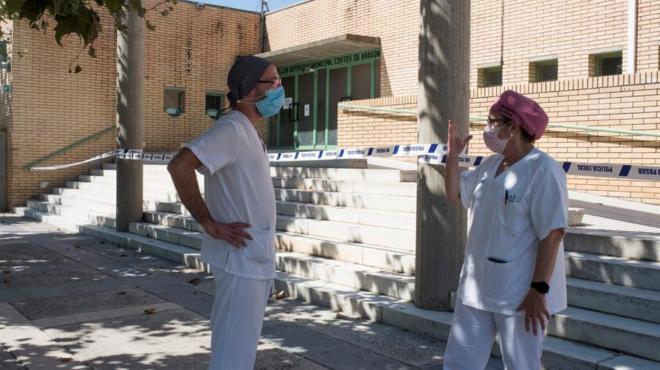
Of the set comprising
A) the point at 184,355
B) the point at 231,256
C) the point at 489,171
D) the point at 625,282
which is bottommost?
the point at 184,355

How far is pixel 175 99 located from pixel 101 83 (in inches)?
82.9

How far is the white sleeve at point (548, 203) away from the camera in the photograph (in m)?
2.91

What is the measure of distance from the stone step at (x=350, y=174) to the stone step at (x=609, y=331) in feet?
15.5

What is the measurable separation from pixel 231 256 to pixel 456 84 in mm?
3693

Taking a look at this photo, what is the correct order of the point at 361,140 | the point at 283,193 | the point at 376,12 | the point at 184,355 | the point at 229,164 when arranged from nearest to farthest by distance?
the point at 229,164 < the point at 184,355 < the point at 283,193 < the point at 361,140 < the point at 376,12

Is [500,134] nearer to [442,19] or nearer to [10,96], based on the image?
[442,19]

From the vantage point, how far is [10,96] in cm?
1664

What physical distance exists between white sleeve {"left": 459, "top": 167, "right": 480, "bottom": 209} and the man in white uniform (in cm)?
105

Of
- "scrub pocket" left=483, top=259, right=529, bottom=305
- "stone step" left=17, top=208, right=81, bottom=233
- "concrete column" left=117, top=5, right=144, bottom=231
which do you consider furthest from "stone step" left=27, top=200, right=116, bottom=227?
"scrub pocket" left=483, top=259, right=529, bottom=305

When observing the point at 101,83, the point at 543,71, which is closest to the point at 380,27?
the point at 543,71

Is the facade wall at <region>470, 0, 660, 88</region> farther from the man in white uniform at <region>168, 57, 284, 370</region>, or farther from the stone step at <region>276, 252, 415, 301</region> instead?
the man in white uniform at <region>168, 57, 284, 370</region>

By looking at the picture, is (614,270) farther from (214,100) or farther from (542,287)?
(214,100)

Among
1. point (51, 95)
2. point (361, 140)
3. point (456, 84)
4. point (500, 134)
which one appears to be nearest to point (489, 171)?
point (500, 134)

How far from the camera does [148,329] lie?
6121mm
